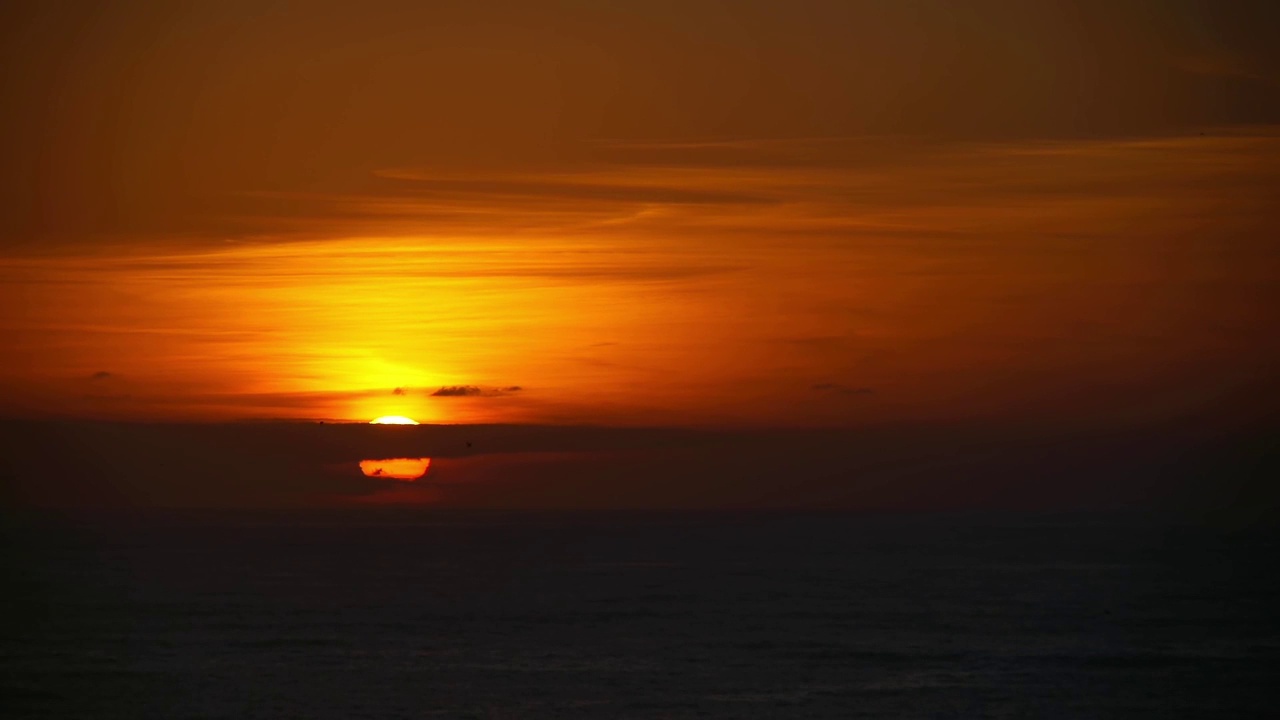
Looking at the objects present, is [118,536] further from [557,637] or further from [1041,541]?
[557,637]

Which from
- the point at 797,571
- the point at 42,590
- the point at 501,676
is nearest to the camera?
the point at 501,676

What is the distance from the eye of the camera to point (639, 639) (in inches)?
2837

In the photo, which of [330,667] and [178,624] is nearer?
[330,667]

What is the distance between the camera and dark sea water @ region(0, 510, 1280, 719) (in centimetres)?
5503

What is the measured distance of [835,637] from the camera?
74000 millimetres

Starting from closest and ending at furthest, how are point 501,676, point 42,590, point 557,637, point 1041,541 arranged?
point 501,676 < point 557,637 < point 42,590 < point 1041,541

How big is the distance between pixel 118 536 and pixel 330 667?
147 m

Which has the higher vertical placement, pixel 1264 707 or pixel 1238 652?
pixel 1238 652

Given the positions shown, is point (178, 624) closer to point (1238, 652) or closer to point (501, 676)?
point (501, 676)

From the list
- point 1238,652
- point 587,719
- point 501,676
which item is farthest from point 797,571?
point 587,719

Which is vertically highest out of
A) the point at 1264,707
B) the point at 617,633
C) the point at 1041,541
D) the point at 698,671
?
the point at 1041,541

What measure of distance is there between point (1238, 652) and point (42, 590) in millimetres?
76913

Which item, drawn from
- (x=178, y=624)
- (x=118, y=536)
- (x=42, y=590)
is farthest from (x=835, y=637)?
(x=118, y=536)

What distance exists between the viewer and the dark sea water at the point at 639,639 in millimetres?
55031
